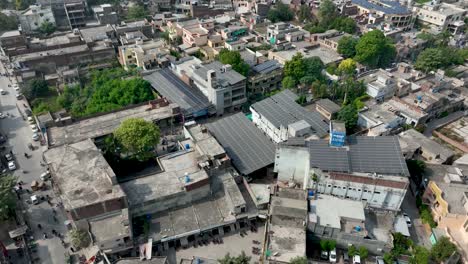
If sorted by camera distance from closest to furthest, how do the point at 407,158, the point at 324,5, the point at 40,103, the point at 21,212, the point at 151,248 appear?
the point at 151,248, the point at 21,212, the point at 407,158, the point at 40,103, the point at 324,5

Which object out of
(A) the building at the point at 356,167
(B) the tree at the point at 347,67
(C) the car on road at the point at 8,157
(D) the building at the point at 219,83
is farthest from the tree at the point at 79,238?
(B) the tree at the point at 347,67

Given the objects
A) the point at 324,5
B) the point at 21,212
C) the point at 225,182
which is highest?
the point at 324,5

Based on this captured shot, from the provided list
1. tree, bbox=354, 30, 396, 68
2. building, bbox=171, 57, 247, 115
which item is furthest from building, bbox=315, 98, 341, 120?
tree, bbox=354, 30, 396, 68

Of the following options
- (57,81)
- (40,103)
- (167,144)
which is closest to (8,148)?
(40,103)

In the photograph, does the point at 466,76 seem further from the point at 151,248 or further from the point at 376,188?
the point at 151,248

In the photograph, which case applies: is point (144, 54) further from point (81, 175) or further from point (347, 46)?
point (347, 46)

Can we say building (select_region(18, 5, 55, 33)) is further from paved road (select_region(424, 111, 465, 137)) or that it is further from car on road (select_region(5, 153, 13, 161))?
paved road (select_region(424, 111, 465, 137))

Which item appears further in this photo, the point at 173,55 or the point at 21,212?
the point at 173,55
